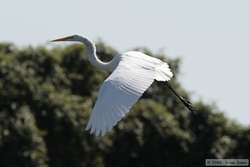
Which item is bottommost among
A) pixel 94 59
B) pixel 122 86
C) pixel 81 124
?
pixel 81 124

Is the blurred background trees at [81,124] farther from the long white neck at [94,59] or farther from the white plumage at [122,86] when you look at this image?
the white plumage at [122,86]

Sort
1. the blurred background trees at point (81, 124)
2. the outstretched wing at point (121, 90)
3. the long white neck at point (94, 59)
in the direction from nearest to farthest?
the outstretched wing at point (121, 90) → the long white neck at point (94, 59) → the blurred background trees at point (81, 124)

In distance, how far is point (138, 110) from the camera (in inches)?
1328

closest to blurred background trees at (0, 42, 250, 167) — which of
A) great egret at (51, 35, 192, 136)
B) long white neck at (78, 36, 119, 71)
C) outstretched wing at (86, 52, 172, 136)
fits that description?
long white neck at (78, 36, 119, 71)

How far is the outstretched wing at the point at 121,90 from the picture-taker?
15.5 metres

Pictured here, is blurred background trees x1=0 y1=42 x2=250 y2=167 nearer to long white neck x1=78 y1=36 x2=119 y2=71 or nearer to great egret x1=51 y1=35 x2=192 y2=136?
long white neck x1=78 y1=36 x2=119 y2=71

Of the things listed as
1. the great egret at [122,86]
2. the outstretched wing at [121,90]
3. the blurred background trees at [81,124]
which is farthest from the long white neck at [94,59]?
the blurred background trees at [81,124]

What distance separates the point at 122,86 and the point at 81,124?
15.3 metres

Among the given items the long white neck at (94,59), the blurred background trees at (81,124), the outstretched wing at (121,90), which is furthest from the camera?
the blurred background trees at (81,124)

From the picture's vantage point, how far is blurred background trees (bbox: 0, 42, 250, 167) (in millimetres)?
31172

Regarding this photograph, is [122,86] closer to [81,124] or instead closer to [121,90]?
[121,90]

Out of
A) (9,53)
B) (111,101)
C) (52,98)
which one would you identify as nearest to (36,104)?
(52,98)

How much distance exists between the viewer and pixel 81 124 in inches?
1251

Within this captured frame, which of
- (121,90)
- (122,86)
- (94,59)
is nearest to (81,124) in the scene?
(94,59)
